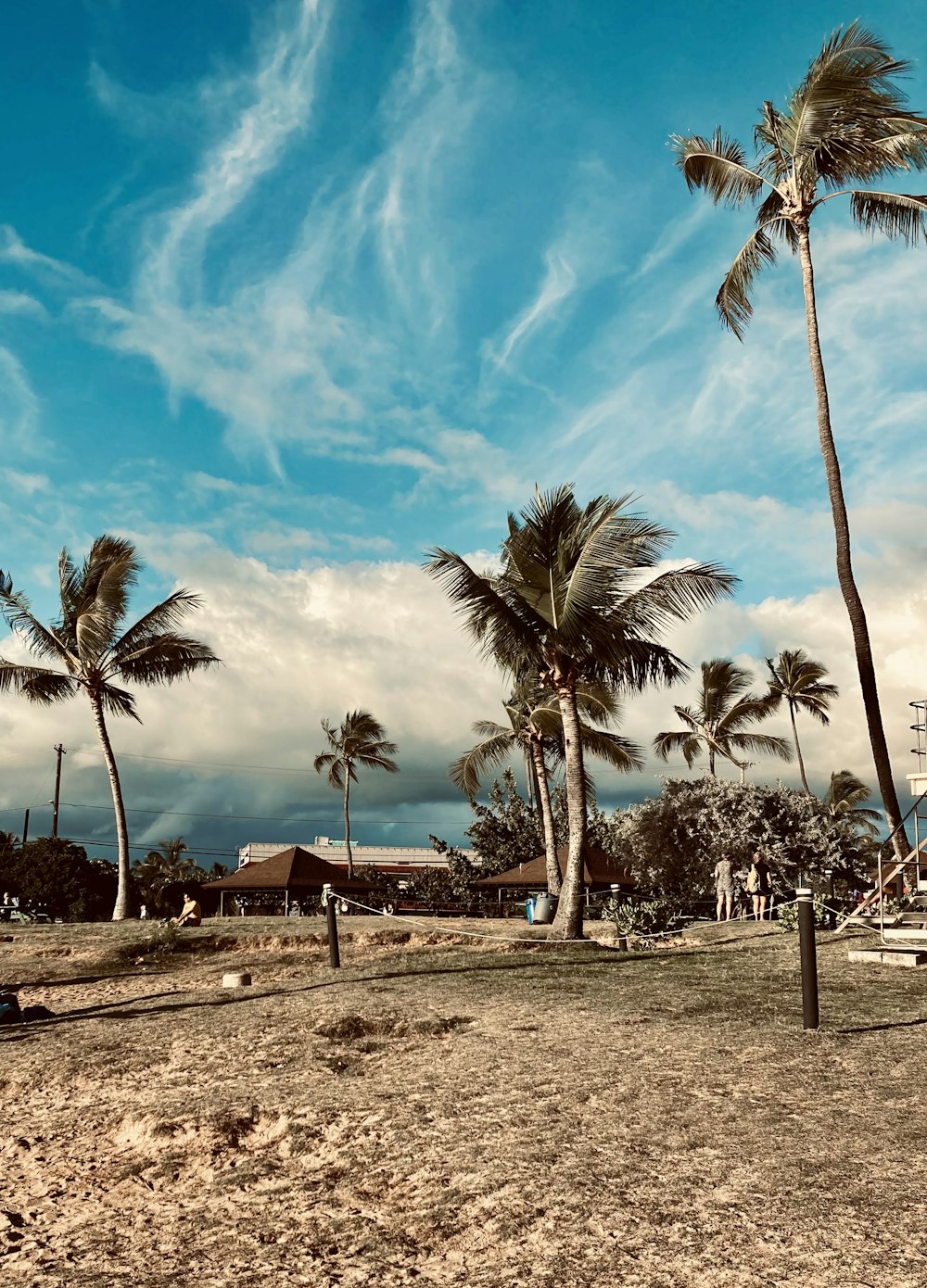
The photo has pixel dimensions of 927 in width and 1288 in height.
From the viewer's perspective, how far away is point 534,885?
3441 centimetres

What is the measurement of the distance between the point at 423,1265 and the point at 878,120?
1762 centimetres

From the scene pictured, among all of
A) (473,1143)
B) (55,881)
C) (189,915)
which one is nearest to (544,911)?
(189,915)

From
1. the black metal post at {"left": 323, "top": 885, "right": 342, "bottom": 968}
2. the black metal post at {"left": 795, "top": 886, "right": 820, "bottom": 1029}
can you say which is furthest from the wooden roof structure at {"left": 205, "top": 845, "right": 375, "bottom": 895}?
the black metal post at {"left": 795, "top": 886, "right": 820, "bottom": 1029}

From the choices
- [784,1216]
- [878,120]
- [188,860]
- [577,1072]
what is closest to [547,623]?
[878,120]

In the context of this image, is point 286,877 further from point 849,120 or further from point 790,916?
point 849,120

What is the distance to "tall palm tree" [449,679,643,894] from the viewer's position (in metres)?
25.8

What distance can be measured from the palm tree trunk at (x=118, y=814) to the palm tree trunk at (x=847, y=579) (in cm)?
1794

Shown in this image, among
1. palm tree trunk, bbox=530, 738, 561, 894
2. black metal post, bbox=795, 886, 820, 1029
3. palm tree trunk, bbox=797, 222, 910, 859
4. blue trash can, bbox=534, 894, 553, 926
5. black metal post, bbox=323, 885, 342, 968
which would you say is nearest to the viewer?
black metal post, bbox=795, 886, 820, 1029

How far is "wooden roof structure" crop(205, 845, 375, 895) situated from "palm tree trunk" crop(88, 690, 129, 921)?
5131 mm

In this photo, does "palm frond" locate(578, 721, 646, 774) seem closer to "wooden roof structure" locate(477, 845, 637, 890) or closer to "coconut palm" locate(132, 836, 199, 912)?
"wooden roof structure" locate(477, 845, 637, 890)

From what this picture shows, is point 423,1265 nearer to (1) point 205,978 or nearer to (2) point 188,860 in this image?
(1) point 205,978

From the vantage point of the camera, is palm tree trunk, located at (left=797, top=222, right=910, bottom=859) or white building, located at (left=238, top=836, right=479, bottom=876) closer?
palm tree trunk, located at (left=797, top=222, right=910, bottom=859)

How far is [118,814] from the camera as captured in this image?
25.4 metres

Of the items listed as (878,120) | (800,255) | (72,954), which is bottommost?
(72,954)
